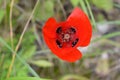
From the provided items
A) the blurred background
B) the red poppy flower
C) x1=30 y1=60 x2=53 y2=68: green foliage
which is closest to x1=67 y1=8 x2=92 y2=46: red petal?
the red poppy flower

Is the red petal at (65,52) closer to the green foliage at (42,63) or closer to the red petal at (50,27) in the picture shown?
the red petal at (50,27)

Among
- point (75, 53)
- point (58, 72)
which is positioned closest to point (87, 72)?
point (58, 72)

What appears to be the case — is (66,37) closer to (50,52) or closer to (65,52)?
(65,52)

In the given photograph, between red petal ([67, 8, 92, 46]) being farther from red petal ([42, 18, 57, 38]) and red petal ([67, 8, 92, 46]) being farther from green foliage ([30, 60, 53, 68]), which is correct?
green foliage ([30, 60, 53, 68])

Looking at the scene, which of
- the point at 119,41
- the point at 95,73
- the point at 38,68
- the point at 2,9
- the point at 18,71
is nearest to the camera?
the point at 18,71

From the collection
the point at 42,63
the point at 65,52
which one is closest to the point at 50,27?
the point at 65,52

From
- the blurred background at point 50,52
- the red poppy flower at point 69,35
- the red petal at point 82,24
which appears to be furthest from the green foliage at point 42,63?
the red petal at point 82,24

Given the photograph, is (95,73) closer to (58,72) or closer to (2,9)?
(58,72)
